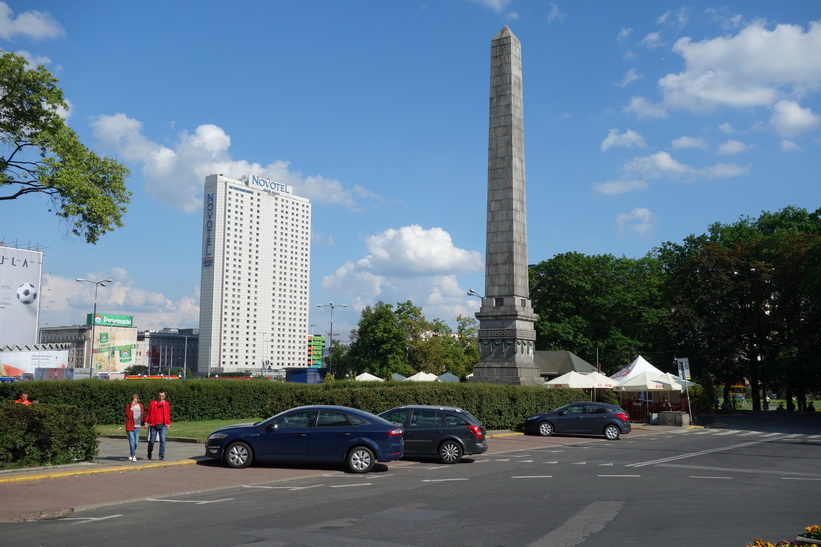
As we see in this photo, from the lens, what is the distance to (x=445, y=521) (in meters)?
10.5

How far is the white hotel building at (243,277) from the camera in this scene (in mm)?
182500

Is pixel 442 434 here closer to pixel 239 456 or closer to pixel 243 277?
pixel 239 456

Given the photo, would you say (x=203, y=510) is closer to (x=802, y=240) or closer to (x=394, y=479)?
(x=394, y=479)

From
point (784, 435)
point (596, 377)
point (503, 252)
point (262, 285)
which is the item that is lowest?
point (784, 435)

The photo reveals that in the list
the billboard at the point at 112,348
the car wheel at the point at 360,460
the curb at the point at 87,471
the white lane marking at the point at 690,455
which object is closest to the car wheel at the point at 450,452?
the car wheel at the point at 360,460

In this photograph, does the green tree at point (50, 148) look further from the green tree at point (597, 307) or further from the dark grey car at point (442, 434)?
the green tree at point (597, 307)

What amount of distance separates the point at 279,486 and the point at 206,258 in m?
177

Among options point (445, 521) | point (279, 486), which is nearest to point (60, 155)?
point (279, 486)


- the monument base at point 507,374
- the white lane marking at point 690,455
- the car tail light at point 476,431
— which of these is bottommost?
the white lane marking at point 690,455

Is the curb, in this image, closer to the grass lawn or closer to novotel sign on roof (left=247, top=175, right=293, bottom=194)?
the grass lawn

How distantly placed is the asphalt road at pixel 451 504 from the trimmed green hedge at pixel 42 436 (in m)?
1.33

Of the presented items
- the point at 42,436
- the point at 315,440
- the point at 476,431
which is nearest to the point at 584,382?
the point at 476,431

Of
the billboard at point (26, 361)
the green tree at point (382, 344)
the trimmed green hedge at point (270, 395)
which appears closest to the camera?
the trimmed green hedge at point (270, 395)

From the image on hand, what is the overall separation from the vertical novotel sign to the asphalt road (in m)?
169
